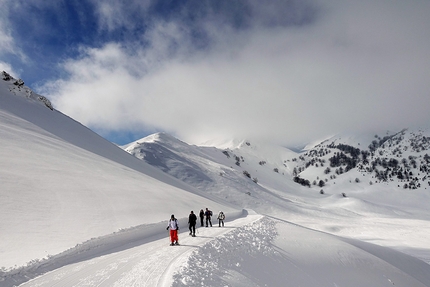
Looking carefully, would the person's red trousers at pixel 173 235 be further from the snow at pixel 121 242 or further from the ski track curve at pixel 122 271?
the ski track curve at pixel 122 271

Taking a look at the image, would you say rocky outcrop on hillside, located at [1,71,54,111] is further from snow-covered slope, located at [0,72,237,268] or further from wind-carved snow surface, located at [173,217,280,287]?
wind-carved snow surface, located at [173,217,280,287]

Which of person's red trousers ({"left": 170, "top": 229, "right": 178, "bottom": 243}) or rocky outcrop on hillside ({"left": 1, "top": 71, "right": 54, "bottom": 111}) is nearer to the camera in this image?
person's red trousers ({"left": 170, "top": 229, "right": 178, "bottom": 243})

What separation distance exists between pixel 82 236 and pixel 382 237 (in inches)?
1841

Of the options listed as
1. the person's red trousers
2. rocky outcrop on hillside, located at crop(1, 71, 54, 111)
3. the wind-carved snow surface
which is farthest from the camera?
rocky outcrop on hillside, located at crop(1, 71, 54, 111)

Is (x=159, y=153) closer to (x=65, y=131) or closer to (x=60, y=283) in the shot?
(x=65, y=131)

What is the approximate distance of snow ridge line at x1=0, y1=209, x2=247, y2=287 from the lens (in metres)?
8.28

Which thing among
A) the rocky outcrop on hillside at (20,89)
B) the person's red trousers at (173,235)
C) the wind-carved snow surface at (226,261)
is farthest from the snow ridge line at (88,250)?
the rocky outcrop on hillside at (20,89)

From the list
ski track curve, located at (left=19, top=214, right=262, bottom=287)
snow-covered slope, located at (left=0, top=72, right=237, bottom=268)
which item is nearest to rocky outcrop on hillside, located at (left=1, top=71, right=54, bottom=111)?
snow-covered slope, located at (left=0, top=72, right=237, bottom=268)

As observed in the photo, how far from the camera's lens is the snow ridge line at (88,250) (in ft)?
27.2

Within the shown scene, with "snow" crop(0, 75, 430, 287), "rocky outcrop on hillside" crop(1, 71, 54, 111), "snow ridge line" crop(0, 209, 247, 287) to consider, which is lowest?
"snow ridge line" crop(0, 209, 247, 287)

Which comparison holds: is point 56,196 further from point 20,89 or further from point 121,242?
point 20,89

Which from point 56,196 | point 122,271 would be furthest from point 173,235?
point 56,196

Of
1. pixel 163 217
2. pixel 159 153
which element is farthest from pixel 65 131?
pixel 159 153

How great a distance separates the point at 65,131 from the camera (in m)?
37.2
